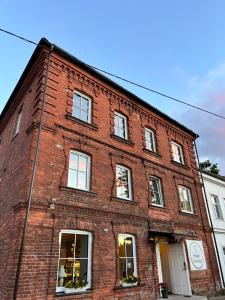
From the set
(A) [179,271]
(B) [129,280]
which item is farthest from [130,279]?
(A) [179,271]

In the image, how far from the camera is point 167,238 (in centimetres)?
1124

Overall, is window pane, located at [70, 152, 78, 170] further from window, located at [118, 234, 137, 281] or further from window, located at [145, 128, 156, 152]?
window, located at [145, 128, 156, 152]

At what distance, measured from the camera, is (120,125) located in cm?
1279

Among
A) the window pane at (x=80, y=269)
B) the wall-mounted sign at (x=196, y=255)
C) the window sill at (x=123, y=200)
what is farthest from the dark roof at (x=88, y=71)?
the window pane at (x=80, y=269)

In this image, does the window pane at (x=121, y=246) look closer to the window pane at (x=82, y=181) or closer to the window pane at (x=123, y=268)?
the window pane at (x=123, y=268)

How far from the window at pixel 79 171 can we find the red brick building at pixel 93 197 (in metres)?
0.04

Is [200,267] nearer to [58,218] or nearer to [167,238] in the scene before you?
[167,238]

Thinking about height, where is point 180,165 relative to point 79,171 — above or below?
above

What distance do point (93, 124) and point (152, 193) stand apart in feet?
14.7

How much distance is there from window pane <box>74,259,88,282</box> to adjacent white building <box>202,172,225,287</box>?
28.9 ft

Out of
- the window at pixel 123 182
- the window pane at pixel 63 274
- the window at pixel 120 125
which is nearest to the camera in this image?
the window pane at pixel 63 274

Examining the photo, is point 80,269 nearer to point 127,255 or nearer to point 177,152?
point 127,255

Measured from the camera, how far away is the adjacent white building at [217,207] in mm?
14183

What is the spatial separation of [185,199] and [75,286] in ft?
27.7
